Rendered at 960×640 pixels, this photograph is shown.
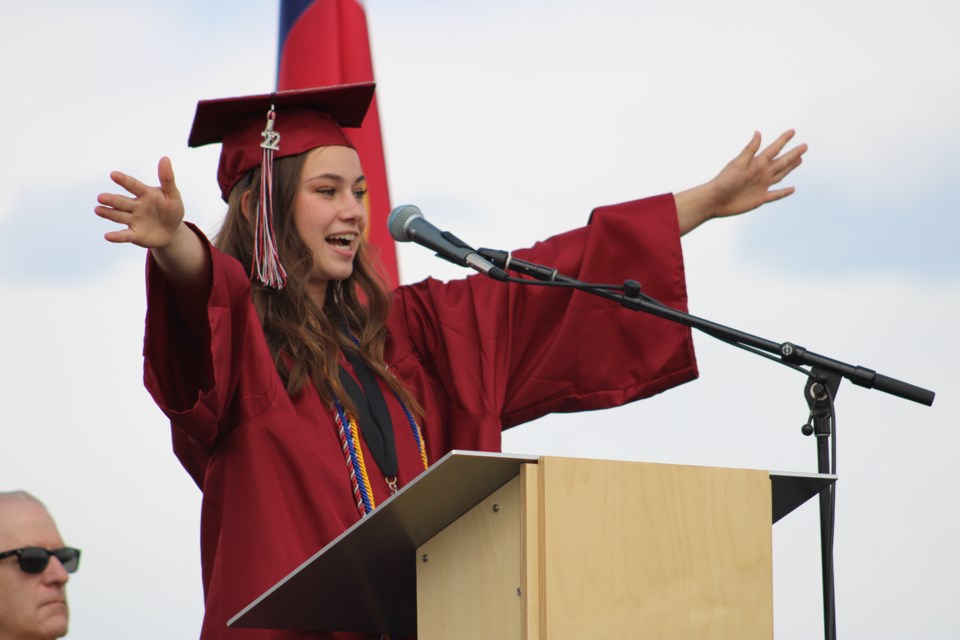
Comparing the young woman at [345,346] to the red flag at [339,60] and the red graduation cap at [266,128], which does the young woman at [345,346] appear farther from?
the red flag at [339,60]

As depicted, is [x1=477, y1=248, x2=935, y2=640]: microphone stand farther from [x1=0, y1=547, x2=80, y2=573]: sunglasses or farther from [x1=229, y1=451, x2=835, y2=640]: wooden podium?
[x1=0, y1=547, x2=80, y2=573]: sunglasses

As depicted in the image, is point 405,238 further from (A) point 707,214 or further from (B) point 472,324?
(A) point 707,214

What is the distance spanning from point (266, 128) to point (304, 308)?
0.45 meters

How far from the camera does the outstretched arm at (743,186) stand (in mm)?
3133

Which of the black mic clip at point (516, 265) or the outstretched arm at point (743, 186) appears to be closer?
the black mic clip at point (516, 265)

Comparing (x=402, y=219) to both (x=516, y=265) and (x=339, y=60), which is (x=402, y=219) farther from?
(x=339, y=60)

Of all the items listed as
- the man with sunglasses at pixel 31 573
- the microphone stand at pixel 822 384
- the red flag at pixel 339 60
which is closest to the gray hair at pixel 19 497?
the man with sunglasses at pixel 31 573

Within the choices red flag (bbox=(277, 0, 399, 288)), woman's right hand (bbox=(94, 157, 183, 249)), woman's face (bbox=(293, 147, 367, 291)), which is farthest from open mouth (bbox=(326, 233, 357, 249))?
red flag (bbox=(277, 0, 399, 288))

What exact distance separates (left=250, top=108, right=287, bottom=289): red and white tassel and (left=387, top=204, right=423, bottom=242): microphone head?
1.27 feet

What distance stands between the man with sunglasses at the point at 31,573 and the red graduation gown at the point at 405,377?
31cm

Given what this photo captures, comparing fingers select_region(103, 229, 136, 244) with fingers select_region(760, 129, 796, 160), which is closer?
fingers select_region(103, 229, 136, 244)

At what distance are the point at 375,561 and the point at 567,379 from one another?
131 cm

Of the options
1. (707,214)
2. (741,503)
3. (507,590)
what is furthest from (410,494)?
(707,214)

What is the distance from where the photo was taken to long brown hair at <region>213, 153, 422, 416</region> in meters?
2.87
